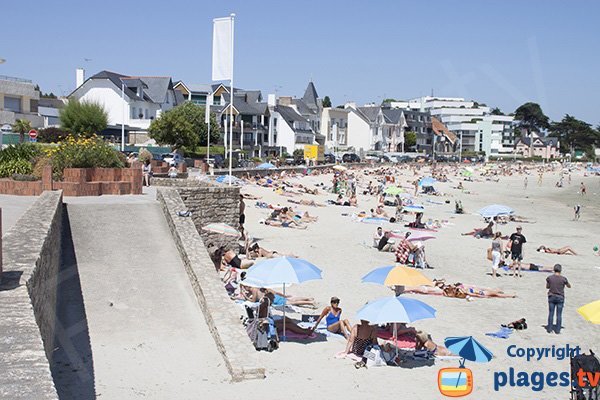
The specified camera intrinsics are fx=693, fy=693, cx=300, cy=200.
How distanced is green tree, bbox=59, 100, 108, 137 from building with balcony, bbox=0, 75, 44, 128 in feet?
6.82

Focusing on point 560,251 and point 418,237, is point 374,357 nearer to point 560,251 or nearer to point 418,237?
point 418,237

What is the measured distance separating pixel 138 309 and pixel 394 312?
4201 millimetres

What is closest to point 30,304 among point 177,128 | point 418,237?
point 418,237

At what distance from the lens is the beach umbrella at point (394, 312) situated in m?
10.5

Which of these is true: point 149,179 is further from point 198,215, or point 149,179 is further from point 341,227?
point 341,227

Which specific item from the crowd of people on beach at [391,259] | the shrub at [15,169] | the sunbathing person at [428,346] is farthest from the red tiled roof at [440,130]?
the sunbathing person at [428,346]

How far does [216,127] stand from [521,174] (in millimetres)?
54253

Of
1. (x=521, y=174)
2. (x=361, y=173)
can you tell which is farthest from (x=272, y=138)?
(x=521, y=174)

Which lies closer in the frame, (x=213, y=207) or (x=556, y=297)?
(x=556, y=297)

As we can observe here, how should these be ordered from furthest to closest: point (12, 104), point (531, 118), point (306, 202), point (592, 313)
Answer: point (531, 118) < point (12, 104) < point (306, 202) < point (592, 313)

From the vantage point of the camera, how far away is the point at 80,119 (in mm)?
47281

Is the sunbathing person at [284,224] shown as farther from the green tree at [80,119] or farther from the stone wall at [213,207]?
the green tree at [80,119]

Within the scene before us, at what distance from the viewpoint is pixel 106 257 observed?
44.3 feet

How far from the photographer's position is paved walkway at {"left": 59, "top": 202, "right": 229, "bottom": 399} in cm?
904
